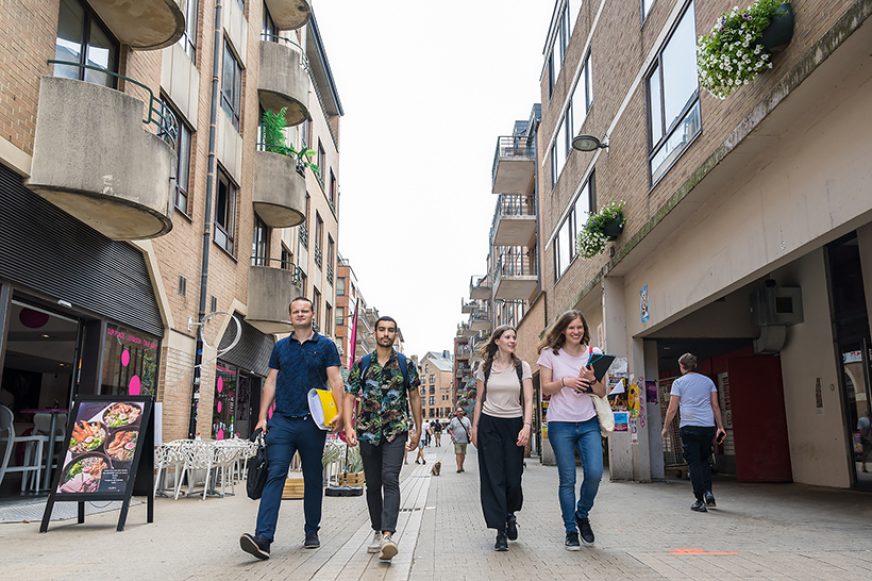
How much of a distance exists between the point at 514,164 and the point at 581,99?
9297 mm

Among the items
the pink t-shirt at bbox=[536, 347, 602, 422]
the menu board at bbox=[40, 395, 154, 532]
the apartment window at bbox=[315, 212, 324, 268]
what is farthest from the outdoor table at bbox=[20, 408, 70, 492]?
the apartment window at bbox=[315, 212, 324, 268]

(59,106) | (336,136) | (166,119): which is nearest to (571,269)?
(166,119)

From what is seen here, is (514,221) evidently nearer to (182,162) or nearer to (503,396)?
(182,162)

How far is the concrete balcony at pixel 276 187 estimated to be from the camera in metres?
18.3

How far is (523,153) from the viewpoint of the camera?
28562 mm

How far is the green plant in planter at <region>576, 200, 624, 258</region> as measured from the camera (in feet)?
46.4

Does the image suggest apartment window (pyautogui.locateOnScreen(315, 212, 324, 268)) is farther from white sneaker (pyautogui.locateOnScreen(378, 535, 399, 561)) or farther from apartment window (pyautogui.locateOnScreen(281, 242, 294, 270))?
white sneaker (pyautogui.locateOnScreen(378, 535, 399, 561))

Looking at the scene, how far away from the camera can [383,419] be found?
A: 19.3ft

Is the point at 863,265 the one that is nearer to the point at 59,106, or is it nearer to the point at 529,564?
the point at 529,564

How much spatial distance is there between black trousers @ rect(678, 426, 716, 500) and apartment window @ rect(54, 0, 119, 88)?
350 inches

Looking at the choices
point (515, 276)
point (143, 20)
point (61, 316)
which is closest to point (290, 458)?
point (61, 316)

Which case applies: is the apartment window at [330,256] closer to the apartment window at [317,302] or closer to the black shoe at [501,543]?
the apartment window at [317,302]

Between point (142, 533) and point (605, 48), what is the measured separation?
44.3 feet

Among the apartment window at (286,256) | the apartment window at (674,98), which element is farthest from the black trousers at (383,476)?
the apartment window at (286,256)
